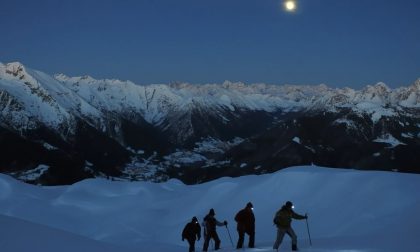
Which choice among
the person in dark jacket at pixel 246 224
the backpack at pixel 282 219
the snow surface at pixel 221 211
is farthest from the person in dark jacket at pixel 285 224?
the person in dark jacket at pixel 246 224

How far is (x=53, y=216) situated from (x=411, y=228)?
4497 cm

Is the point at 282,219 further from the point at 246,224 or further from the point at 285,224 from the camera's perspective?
the point at 246,224

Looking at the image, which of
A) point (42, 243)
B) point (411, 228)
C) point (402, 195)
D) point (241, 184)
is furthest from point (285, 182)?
point (42, 243)

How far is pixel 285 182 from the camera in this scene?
49.2m

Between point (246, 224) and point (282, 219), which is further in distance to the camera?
point (246, 224)

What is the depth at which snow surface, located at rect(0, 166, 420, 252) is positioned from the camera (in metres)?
21.9

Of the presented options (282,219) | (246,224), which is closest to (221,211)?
(246,224)

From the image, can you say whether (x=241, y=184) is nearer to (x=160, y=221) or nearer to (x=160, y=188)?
(x=160, y=221)

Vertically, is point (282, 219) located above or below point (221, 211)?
below

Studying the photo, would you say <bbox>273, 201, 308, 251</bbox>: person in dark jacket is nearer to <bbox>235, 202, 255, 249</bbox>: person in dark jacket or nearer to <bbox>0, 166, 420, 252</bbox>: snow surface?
<bbox>0, 166, 420, 252</bbox>: snow surface

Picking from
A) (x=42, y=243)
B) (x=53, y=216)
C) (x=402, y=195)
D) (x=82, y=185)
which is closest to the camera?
(x=42, y=243)

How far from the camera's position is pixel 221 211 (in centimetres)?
5131

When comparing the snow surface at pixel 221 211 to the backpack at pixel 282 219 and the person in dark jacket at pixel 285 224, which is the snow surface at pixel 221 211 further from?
the backpack at pixel 282 219

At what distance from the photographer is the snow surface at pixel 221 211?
21.9 meters
